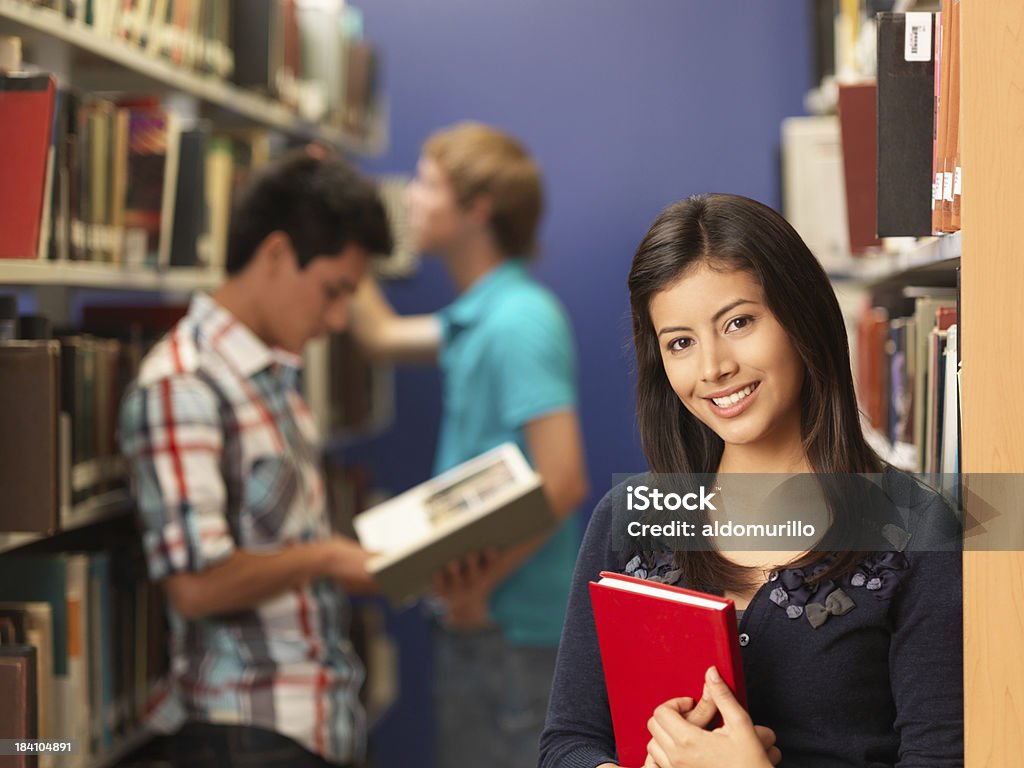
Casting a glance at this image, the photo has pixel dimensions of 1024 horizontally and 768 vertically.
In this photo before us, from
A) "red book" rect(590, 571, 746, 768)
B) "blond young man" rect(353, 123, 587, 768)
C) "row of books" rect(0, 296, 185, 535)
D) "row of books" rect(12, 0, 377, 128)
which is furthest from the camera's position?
"blond young man" rect(353, 123, 587, 768)

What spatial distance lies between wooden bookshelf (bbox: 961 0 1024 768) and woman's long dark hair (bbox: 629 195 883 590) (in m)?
0.11

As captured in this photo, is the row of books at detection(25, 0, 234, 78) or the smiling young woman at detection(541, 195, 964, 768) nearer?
the smiling young woman at detection(541, 195, 964, 768)

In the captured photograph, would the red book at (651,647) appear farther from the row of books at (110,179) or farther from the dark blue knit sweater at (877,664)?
the row of books at (110,179)

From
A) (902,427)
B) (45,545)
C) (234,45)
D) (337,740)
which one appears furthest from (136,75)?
(902,427)

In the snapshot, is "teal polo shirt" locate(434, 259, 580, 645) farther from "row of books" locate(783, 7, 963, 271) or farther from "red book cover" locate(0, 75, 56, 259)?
"red book cover" locate(0, 75, 56, 259)

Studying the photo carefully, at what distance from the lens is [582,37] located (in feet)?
12.7

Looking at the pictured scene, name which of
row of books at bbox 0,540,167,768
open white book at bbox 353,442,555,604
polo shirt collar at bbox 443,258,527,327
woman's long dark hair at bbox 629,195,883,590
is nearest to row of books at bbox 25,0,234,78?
polo shirt collar at bbox 443,258,527,327

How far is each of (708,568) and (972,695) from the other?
0.85 ft

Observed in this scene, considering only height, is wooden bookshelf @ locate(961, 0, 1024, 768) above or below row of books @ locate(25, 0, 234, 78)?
below

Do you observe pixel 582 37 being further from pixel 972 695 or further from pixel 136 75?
pixel 972 695

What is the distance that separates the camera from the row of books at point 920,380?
1521 mm

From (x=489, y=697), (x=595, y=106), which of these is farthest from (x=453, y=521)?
(x=595, y=106)

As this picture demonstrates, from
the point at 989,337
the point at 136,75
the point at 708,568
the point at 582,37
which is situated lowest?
the point at 708,568

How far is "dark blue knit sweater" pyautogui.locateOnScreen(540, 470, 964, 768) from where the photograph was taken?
112 cm
